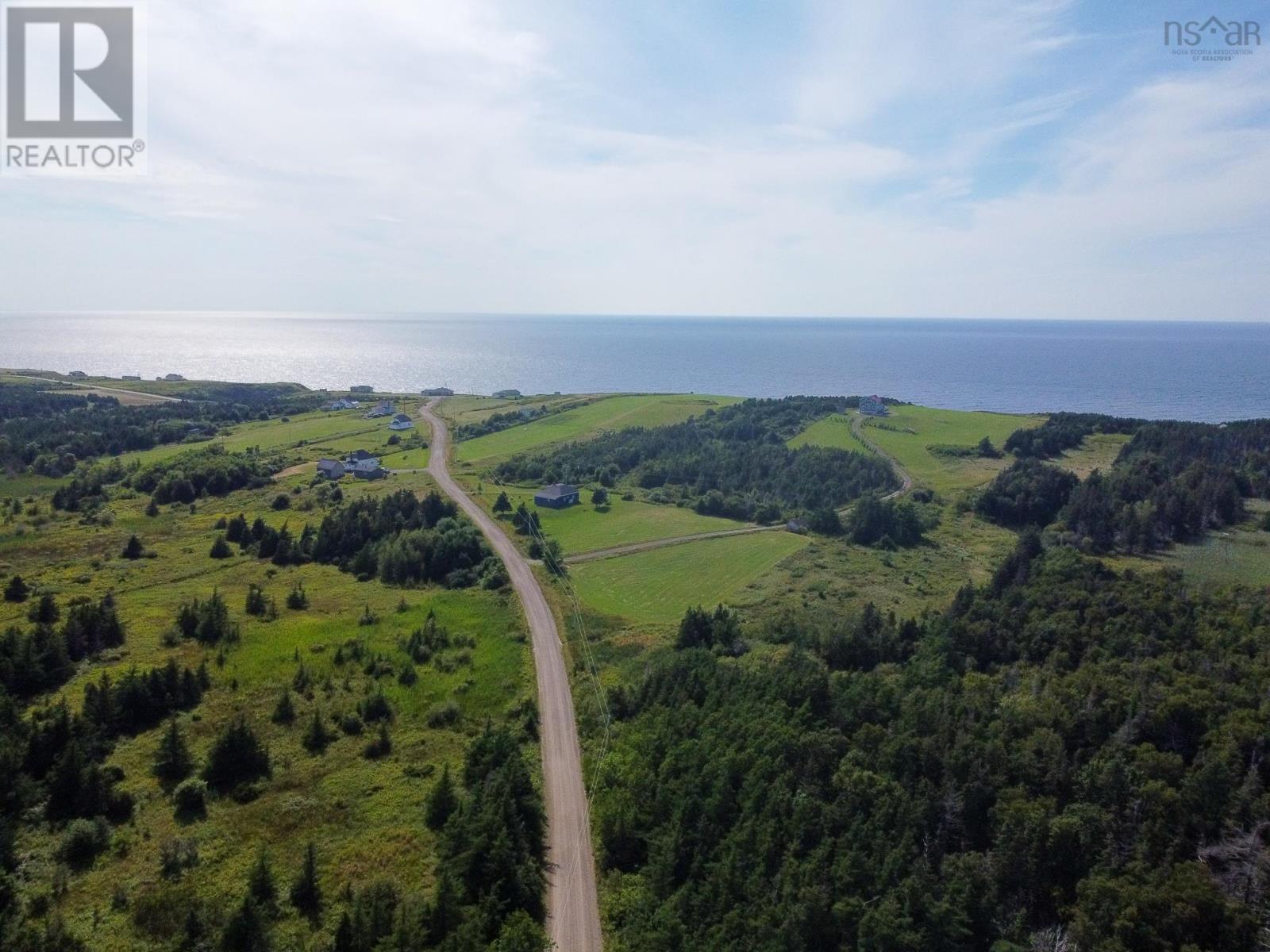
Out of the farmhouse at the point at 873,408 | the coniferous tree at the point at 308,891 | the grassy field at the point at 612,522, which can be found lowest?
the coniferous tree at the point at 308,891

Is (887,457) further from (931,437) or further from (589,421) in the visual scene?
(589,421)

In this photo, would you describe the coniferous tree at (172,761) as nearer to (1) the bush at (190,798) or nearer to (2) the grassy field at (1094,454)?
(1) the bush at (190,798)

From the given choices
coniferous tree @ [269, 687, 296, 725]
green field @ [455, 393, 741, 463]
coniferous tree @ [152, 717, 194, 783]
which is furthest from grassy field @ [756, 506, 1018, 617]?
green field @ [455, 393, 741, 463]

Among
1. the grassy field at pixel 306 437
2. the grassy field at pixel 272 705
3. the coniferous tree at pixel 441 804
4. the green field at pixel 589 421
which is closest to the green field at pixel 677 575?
the grassy field at pixel 272 705

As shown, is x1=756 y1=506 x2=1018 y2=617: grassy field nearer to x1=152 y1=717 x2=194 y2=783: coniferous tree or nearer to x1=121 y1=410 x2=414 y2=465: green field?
x1=152 y1=717 x2=194 y2=783: coniferous tree

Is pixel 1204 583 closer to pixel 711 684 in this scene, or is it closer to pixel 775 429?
pixel 711 684

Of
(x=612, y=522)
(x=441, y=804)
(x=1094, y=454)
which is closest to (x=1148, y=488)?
(x=1094, y=454)
